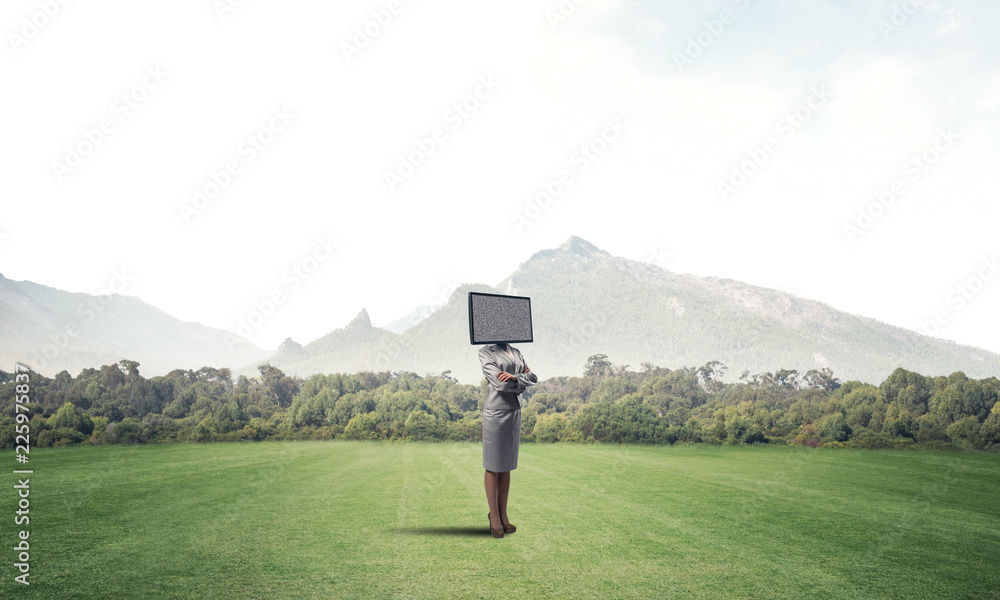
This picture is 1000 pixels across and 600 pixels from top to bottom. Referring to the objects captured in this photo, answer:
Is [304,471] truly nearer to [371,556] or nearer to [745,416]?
[371,556]

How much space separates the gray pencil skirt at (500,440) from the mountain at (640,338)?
9289 cm

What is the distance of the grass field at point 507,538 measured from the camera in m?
5.65

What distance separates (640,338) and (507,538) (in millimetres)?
131342

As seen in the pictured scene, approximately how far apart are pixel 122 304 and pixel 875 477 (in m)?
97.0

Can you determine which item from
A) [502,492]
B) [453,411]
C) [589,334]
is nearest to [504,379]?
[502,492]

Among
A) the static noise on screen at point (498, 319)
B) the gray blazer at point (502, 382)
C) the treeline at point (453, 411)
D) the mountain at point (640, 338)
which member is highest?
the mountain at point (640, 338)

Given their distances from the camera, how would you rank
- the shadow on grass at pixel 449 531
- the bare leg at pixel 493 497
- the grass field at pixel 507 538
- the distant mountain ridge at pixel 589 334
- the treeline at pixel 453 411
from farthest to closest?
the distant mountain ridge at pixel 589 334 → the treeline at pixel 453 411 → the shadow on grass at pixel 449 531 → the bare leg at pixel 493 497 → the grass field at pixel 507 538

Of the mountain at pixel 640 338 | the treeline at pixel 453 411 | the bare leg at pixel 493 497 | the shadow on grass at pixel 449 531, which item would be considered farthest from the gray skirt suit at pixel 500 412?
the mountain at pixel 640 338

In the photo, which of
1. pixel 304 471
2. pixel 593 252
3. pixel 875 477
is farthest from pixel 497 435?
pixel 593 252

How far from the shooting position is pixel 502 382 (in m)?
7.27

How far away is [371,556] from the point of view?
6.58 metres

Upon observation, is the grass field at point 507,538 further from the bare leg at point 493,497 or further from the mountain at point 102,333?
the mountain at point 102,333

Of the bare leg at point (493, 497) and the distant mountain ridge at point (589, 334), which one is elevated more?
the distant mountain ridge at point (589, 334)

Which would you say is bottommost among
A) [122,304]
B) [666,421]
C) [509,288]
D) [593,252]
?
[666,421]
